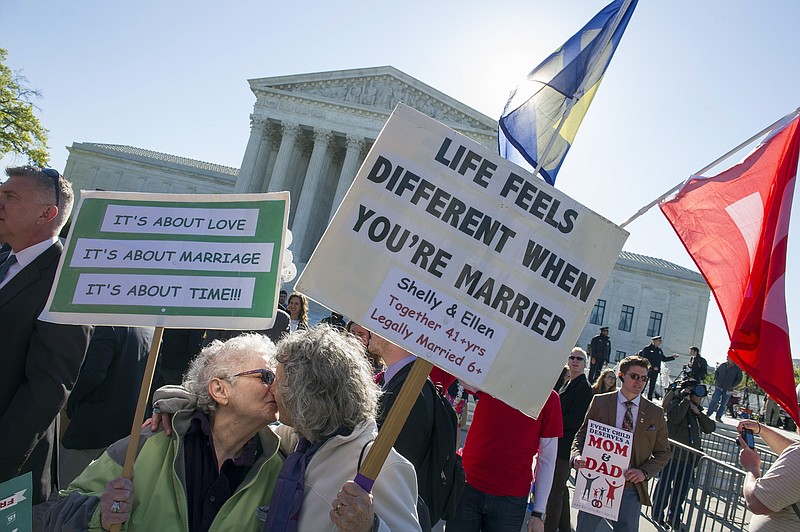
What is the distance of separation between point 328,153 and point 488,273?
41758mm

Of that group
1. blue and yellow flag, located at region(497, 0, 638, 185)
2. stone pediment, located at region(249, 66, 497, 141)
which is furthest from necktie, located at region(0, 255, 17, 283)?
stone pediment, located at region(249, 66, 497, 141)

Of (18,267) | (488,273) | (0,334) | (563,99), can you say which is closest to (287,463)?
(488,273)

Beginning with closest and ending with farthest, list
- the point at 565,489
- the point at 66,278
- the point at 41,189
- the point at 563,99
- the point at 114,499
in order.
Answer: the point at 114,499, the point at 66,278, the point at 41,189, the point at 563,99, the point at 565,489

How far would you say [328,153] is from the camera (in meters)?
43.2

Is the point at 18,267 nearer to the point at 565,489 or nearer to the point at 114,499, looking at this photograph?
the point at 114,499

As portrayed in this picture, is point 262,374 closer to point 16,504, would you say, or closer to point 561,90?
point 16,504

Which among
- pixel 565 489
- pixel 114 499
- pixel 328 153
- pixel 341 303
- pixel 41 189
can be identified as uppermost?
pixel 328 153

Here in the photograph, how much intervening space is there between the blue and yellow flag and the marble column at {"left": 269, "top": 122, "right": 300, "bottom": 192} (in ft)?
121

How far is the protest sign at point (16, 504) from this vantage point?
2.40 meters

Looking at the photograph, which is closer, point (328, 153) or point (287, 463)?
point (287, 463)

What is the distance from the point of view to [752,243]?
336 cm

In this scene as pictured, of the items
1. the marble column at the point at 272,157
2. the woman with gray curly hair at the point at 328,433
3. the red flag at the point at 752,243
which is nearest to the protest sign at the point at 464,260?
the woman with gray curly hair at the point at 328,433

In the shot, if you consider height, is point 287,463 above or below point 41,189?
below

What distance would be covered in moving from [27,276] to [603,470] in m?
4.80
